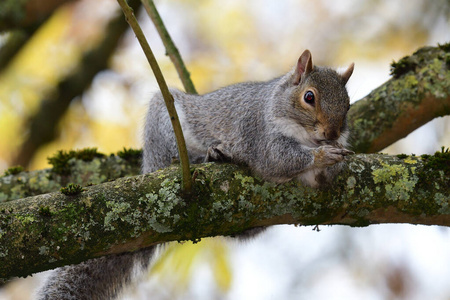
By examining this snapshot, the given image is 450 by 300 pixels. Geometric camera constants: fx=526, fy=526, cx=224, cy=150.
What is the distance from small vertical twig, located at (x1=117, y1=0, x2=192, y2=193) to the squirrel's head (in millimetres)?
929

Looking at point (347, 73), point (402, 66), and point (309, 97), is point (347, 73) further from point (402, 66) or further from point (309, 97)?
point (402, 66)

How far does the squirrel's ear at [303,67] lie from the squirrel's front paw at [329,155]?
0.64 m

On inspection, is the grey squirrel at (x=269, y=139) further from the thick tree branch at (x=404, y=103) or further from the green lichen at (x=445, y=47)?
the green lichen at (x=445, y=47)

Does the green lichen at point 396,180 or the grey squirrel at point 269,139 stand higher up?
the grey squirrel at point 269,139

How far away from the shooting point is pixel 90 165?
181 inches

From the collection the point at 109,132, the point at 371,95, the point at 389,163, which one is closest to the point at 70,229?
the point at 389,163

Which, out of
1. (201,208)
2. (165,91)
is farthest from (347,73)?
(165,91)

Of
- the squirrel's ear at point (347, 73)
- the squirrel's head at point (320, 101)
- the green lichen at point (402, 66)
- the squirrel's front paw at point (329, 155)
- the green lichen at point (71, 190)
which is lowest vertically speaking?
the squirrel's front paw at point (329, 155)

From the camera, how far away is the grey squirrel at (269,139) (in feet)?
10.4

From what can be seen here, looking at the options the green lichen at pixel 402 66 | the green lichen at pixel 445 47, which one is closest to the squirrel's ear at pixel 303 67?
the green lichen at pixel 402 66

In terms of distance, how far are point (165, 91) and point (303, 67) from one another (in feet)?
4.27

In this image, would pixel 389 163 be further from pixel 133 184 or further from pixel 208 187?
pixel 133 184

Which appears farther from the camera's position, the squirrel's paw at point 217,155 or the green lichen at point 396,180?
the squirrel's paw at point 217,155

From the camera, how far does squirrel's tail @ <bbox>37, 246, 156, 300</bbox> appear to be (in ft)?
11.1
